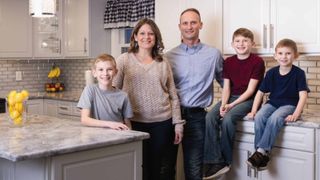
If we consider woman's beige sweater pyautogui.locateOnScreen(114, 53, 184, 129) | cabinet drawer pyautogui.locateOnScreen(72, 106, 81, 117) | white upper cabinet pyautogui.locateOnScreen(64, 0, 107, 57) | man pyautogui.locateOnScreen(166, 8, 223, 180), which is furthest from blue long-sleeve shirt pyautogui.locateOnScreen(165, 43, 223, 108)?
white upper cabinet pyautogui.locateOnScreen(64, 0, 107, 57)

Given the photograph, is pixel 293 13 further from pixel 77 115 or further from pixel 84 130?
pixel 77 115

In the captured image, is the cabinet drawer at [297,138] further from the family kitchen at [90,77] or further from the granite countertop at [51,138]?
the granite countertop at [51,138]

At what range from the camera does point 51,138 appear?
2.31m

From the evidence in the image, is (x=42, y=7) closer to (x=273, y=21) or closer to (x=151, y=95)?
(x=151, y=95)

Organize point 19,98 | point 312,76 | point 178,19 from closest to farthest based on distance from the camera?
point 19,98 < point 312,76 < point 178,19

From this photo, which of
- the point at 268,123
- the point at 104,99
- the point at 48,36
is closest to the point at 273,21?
the point at 268,123

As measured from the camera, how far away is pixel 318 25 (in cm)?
317

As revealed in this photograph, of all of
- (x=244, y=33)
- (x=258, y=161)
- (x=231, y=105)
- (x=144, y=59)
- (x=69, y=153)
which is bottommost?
(x=258, y=161)

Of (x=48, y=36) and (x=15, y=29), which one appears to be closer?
(x=15, y=29)

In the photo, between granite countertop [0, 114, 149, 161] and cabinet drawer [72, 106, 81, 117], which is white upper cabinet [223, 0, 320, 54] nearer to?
granite countertop [0, 114, 149, 161]

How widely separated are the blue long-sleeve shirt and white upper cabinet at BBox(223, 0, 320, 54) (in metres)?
0.44

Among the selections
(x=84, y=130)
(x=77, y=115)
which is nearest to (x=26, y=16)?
(x=77, y=115)

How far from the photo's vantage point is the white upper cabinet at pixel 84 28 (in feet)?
16.7

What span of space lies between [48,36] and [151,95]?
2672 millimetres
